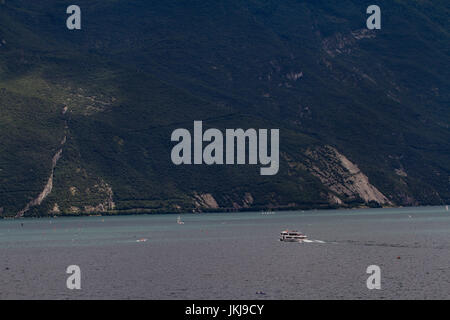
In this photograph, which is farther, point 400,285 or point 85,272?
point 85,272

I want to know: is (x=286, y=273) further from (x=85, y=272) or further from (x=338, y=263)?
(x=85, y=272)

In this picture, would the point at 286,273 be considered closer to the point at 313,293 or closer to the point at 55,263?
the point at 313,293
